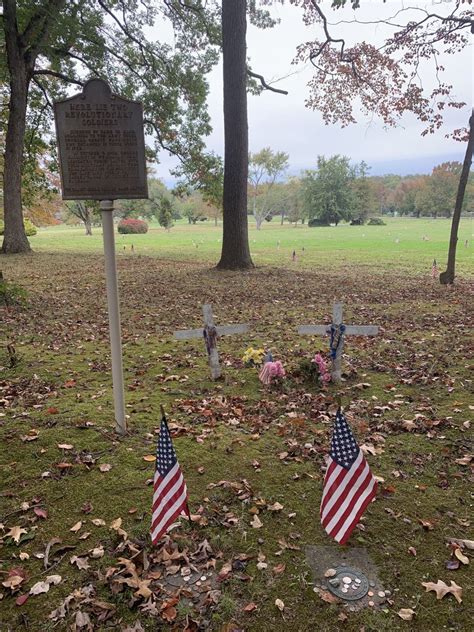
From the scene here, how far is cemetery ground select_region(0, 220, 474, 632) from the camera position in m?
2.70

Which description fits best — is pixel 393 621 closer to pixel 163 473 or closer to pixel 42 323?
pixel 163 473

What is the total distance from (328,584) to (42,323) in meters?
7.79

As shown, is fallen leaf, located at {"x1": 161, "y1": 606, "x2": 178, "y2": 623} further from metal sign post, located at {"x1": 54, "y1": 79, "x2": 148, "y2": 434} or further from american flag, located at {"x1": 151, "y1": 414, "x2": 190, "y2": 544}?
metal sign post, located at {"x1": 54, "y1": 79, "x2": 148, "y2": 434}

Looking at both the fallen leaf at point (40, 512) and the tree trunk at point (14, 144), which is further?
the tree trunk at point (14, 144)

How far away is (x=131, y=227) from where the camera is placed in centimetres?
5753

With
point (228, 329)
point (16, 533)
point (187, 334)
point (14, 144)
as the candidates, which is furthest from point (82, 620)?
point (14, 144)

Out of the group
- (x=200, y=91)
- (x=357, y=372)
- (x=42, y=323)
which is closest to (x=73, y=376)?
(x=42, y=323)

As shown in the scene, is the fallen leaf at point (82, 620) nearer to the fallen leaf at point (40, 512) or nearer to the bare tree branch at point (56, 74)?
the fallen leaf at point (40, 512)

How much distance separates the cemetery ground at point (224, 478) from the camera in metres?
2.70

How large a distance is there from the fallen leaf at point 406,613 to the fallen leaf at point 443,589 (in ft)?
0.75

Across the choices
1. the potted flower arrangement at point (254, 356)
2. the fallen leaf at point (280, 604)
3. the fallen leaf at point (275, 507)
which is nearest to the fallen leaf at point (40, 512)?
the fallen leaf at point (275, 507)

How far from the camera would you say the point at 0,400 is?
5289 millimetres

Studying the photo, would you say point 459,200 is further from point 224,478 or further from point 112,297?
point 224,478

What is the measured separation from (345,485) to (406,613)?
30.7 inches
